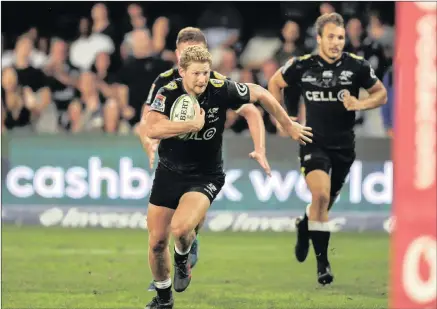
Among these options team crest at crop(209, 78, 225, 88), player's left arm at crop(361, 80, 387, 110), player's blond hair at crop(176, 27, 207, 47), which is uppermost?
player's blond hair at crop(176, 27, 207, 47)

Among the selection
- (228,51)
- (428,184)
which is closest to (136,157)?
(228,51)

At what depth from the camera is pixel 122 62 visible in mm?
16969

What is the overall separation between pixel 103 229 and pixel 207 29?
3.81m

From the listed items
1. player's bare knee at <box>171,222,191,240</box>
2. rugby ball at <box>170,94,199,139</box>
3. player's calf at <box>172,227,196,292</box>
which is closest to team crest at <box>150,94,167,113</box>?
rugby ball at <box>170,94,199,139</box>

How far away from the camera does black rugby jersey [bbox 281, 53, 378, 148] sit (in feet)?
37.3

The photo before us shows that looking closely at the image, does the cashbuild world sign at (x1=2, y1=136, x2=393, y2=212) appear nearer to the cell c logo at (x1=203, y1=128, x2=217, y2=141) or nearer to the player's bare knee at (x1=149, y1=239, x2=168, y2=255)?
the cell c logo at (x1=203, y1=128, x2=217, y2=141)

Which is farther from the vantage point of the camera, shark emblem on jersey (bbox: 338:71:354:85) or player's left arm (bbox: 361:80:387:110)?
shark emblem on jersey (bbox: 338:71:354:85)

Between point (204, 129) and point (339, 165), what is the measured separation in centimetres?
283

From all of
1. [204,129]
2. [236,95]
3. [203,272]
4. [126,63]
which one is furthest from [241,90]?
[126,63]

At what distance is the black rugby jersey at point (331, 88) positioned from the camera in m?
11.4

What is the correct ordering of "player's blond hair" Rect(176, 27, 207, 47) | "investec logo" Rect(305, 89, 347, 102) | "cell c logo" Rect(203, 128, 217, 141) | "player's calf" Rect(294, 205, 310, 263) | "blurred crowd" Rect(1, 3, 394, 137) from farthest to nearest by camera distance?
"blurred crowd" Rect(1, 3, 394, 137)
"player's calf" Rect(294, 205, 310, 263)
"investec logo" Rect(305, 89, 347, 102)
"player's blond hair" Rect(176, 27, 207, 47)
"cell c logo" Rect(203, 128, 217, 141)

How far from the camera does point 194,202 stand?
8969 millimetres

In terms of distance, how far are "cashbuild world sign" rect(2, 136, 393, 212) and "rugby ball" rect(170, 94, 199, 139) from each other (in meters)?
6.84

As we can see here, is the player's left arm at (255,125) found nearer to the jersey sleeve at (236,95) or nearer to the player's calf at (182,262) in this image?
the jersey sleeve at (236,95)
